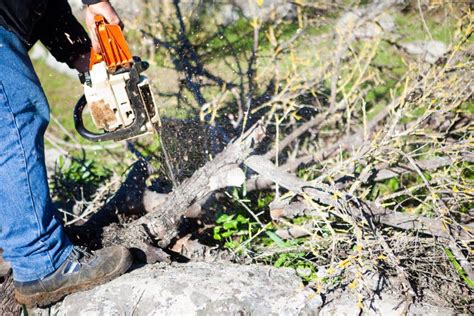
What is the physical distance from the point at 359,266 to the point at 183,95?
174cm

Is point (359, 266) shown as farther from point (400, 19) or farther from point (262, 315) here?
point (400, 19)

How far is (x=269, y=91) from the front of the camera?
3357mm

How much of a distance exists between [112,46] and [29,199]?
2.19ft

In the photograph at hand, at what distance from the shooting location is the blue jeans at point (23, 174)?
185 cm

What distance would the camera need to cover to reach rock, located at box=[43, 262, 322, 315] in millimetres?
1857

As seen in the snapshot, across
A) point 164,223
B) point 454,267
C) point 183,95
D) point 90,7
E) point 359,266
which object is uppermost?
point 90,7

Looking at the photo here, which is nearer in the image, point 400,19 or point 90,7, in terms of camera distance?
point 90,7

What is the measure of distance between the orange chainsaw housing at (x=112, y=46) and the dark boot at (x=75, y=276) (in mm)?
744

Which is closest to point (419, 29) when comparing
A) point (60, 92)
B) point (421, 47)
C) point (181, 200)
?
point (421, 47)

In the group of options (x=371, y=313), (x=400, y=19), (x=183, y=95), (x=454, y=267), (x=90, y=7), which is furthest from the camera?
(x=400, y=19)

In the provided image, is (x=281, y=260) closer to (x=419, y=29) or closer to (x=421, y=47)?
(x=421, y=47)

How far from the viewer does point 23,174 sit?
6.21ft

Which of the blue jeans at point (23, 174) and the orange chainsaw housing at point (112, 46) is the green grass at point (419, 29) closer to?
the orange chainsaw housing at point (112, 46)

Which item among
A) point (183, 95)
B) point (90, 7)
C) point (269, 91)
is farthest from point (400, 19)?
point (90, 7)
